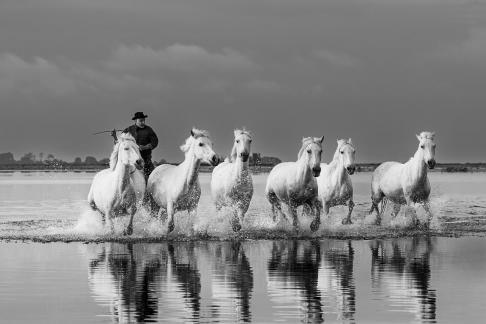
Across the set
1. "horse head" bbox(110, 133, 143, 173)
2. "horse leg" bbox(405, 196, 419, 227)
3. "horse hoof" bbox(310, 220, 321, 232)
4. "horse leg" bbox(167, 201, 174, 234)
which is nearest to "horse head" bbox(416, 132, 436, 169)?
"horse leg" bbox(405, 196, 419, 227)

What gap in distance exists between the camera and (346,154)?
84.0 ft

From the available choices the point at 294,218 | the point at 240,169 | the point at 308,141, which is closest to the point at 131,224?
the point at 240,169

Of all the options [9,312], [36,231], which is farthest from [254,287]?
[36,231]

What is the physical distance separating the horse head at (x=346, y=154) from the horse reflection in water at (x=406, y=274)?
3.43m

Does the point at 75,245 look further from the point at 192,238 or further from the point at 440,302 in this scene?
the point at 440,302

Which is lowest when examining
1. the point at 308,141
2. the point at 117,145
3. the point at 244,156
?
the point at 244,156

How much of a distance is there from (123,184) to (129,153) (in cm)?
62

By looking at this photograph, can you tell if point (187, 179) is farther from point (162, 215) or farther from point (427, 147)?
point (427, 147)

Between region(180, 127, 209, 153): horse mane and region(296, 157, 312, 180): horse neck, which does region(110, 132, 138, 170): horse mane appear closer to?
region(180, 127, 209, 153): horse mane

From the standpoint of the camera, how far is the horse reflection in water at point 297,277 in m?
12.4

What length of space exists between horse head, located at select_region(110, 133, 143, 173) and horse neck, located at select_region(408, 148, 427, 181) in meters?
6.97

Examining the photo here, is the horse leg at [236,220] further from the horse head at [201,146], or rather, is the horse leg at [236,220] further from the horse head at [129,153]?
the horse head at [129,153]

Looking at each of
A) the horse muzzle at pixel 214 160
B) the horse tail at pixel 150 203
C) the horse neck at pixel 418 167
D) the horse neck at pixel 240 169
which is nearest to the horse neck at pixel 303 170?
the horse neck at pixel 240 169

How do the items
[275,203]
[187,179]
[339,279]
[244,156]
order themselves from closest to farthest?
[339,279] < [187,179] < [244,156] < [275,203]
